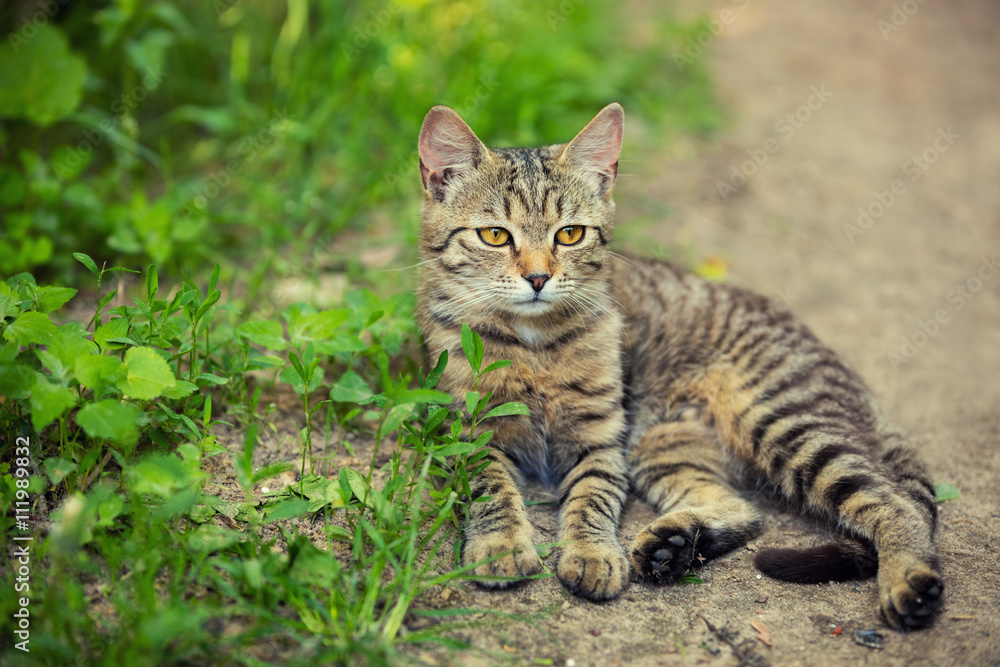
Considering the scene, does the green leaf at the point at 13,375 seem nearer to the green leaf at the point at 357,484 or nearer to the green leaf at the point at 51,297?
the green leaf at the point at 51,297

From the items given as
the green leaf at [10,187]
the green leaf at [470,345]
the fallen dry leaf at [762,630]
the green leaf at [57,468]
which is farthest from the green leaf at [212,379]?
the fallen dry leaf at [762,630]

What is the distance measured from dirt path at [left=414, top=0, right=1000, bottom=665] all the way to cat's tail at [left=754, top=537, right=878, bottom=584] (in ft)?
0.13

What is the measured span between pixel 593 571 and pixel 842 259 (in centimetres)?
375

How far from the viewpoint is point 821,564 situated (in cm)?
258

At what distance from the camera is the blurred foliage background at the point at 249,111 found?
3.86m

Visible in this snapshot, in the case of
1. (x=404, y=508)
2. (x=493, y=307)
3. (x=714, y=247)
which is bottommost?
(x=404, y=508)

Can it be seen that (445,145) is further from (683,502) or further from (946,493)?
(946,493)

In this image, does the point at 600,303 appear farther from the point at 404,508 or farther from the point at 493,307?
the point at 404,508

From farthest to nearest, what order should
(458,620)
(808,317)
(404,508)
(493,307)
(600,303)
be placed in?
(808,317) → (600,303) → (493,307) → (404,508) → (458,620)

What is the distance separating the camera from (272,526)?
252cm

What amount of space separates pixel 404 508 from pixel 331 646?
559 millimetres

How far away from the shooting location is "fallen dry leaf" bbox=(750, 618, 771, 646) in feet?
7.53

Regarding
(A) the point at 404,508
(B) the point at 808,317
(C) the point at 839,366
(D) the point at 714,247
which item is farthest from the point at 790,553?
(D) the point at 714,247

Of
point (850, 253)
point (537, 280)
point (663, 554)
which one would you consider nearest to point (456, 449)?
point (537, 280)
